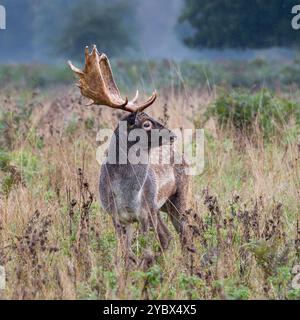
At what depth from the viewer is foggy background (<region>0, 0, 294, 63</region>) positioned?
87.4 ft

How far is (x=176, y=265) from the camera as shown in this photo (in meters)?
7.02

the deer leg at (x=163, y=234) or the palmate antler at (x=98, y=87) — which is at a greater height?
the palmate antler at (x=98, y=87)

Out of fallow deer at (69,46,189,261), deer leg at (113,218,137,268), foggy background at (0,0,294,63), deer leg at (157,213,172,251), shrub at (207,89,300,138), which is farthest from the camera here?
foggy background at (0,0,294,63)

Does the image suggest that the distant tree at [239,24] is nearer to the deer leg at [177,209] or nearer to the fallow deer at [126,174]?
the deer leg at [177,209]

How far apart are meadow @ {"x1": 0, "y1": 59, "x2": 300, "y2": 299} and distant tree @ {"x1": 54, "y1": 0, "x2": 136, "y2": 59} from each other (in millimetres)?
13192

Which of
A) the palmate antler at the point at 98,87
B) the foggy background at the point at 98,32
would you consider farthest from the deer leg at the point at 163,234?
the foggy background at the point at 98,32

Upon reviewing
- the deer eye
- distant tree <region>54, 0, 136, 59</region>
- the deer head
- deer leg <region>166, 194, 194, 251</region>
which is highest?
distant tree <region>54, 0, 136, 59</region>

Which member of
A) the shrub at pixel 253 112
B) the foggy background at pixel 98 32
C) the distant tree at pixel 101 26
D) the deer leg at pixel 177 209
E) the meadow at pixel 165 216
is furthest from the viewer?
the distant tree at pixel 101 26

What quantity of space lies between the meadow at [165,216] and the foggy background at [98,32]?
43.0 feet

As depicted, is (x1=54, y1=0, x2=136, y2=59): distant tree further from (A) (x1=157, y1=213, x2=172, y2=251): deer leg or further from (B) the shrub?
(A) (x1=157, y1=213, x2=172, y2=251): deer leg

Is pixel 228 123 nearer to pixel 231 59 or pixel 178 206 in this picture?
pixel 178 206

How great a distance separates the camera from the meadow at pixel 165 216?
6605mm

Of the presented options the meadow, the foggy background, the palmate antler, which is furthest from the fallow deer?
the foggy background
